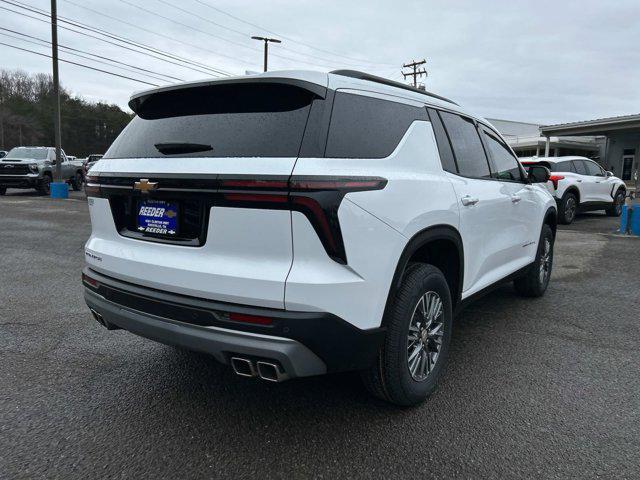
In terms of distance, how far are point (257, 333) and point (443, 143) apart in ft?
5.95

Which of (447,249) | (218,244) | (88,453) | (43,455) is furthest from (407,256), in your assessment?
(43,455)

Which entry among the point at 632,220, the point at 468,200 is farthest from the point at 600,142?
the point at 468,200

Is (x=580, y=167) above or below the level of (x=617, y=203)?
above

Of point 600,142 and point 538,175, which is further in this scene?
point 600,142

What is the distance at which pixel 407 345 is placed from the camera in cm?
266

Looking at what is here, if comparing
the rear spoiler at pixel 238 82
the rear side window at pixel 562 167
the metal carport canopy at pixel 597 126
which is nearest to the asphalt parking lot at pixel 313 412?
the rear spoiler at pixel 238 82

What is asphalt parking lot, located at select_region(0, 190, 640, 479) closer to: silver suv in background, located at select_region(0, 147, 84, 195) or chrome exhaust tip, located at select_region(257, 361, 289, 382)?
chrome exhaust tip, located at select_region(257, 361, 289, 382)

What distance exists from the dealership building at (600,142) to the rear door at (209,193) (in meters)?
16.1

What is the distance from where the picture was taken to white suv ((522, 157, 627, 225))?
11672 millimetres

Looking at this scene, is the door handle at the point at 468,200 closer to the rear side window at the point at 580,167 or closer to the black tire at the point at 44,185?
the rear side window at the point at 580,167

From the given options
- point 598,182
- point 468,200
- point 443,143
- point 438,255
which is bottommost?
point 438,255

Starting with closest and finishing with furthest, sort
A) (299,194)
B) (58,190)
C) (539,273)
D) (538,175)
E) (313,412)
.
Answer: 1. (299,194)
2. (313,412)
3. (538,175)
4. (539,273)
5. (58,190)

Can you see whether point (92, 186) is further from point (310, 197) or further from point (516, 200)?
point (516, 200)

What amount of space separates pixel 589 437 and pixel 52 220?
11.9m
